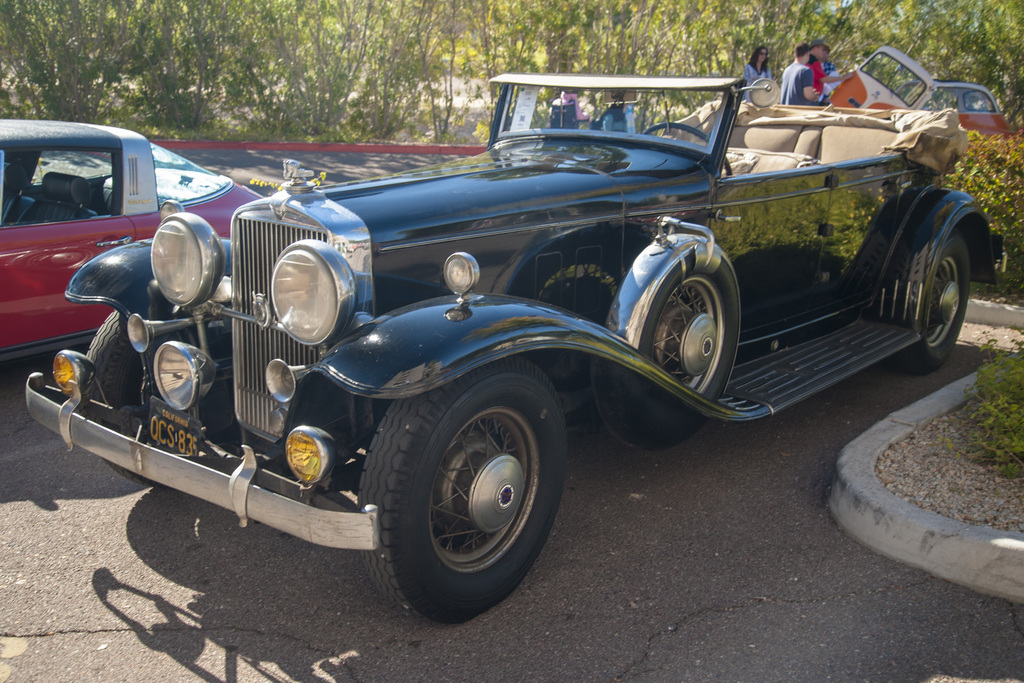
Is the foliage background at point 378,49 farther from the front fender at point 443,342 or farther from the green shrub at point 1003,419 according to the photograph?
the front fender at point 443,342

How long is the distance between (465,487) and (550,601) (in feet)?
1.61

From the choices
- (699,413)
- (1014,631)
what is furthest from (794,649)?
(699,413)

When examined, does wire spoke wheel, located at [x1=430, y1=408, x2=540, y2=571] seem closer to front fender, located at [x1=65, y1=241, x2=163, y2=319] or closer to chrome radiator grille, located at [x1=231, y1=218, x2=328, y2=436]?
chrome radiator grille, located at [x1=231, y1=218, x2=328, y2=436]

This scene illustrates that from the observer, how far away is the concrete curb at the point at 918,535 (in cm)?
267

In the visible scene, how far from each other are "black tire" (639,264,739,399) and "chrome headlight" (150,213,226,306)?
1.69m

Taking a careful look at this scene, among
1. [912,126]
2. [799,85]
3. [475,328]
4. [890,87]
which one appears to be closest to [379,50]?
[890,87]

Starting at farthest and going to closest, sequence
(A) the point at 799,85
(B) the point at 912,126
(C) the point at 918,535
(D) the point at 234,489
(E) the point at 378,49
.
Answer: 1. (E) the point at 378,49
2. (A) the point at 799,85
3. (B) the point at 912,126
4. (C) the point at 918,535
5. (D) the point at 234,489

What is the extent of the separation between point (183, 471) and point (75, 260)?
8.31 ft

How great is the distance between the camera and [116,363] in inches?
129

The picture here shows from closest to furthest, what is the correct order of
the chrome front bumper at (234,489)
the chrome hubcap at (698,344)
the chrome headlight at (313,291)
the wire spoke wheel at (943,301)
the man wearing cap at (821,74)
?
1. the chrome front bumper at (234,489)
2. the chrome headlight at (313,291)
3. the chrome hubcap at (698,344)
4. the wire spoke wheel at (943,301)
5. the man wearing cap at (821,74)

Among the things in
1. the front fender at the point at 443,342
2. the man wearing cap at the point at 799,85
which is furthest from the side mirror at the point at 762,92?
the man wearing cap at the point at 799,85

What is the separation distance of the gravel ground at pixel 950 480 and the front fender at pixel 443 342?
1276 millimetres

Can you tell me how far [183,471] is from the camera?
2504mm

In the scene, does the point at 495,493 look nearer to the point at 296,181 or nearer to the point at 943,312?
the point at 296,181
